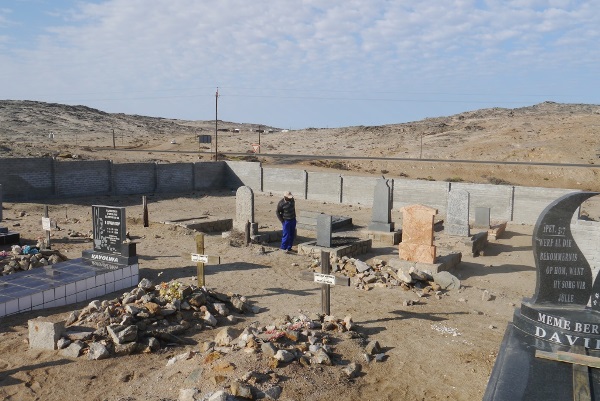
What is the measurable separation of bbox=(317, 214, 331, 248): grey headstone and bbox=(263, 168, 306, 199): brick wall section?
494 inches

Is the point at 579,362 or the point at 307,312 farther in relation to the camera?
the point at 307,312

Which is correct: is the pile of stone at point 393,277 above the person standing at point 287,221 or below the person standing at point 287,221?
below

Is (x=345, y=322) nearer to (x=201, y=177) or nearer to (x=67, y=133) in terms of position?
(x=201, y=177)

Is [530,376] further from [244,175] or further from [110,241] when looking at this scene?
[244,175]

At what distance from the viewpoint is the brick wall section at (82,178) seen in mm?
22469

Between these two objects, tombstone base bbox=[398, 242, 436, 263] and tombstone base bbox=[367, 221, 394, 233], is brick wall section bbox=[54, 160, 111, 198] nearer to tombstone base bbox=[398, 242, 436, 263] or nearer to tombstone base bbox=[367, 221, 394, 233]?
tombstone base bbox=[367, 221, 394, 233]

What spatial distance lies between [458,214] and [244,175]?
1392 cm

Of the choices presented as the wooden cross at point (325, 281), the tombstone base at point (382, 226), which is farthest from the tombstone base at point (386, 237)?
the wooden cross at point (325, 281)

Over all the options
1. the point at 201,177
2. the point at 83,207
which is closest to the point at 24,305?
the point at 83,207

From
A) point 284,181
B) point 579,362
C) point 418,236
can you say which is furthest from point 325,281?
point 284,181

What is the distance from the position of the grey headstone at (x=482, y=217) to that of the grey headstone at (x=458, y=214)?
1.64 metres

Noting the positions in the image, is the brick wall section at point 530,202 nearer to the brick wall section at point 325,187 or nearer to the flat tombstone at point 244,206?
the brick wall section at point 325,187

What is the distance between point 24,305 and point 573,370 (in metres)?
7.75

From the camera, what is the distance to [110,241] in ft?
33.9
